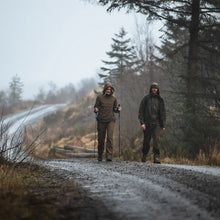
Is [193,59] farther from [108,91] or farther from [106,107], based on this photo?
[106,107]

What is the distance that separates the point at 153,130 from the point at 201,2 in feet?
17.0

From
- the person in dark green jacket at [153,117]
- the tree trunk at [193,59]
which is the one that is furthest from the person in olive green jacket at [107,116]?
the tree trunk at [193,59]

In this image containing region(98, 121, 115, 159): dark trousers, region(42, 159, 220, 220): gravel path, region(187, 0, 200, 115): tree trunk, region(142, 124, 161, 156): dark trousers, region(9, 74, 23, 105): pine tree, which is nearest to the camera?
region(42, 159, 220, 220): gravel path

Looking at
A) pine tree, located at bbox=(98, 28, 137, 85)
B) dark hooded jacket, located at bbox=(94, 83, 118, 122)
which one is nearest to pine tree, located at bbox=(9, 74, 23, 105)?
pine tree, located at bbox=(98, 28, 137, 85)

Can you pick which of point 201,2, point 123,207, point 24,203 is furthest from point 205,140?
point 24,203

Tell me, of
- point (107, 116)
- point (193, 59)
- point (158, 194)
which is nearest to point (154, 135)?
point (107, 116)

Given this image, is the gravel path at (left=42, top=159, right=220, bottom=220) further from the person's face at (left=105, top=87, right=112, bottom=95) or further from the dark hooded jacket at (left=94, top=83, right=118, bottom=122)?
the person's face at (left=105, top=87, right=112, bottom=95)

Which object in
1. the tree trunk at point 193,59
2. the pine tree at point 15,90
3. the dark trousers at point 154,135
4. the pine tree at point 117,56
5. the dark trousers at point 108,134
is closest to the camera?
the dark trousers at point 154,135

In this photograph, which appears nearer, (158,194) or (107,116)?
(158,194)

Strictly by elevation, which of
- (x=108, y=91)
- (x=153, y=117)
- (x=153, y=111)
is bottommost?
(x=153, y=117)

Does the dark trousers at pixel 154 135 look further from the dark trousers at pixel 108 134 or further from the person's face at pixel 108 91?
the person's face at pixel 108 91

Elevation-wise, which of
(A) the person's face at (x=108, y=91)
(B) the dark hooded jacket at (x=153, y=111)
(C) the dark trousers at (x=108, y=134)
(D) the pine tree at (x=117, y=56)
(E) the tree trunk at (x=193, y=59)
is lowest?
(C) the dark trousers at (x=108, y=134)

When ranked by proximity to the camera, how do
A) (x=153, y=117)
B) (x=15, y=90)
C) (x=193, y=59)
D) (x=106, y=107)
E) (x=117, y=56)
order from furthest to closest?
(x=15, y=90)
(x=117, y=56)
(x=193, y=59)
(x=106, y=107)
(x=153, y=117)

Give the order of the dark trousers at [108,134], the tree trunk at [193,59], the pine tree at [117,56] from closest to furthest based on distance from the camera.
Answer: the dark trousers at [108,134], the tree trunk at [193,59], the pine tree at [117,56]
